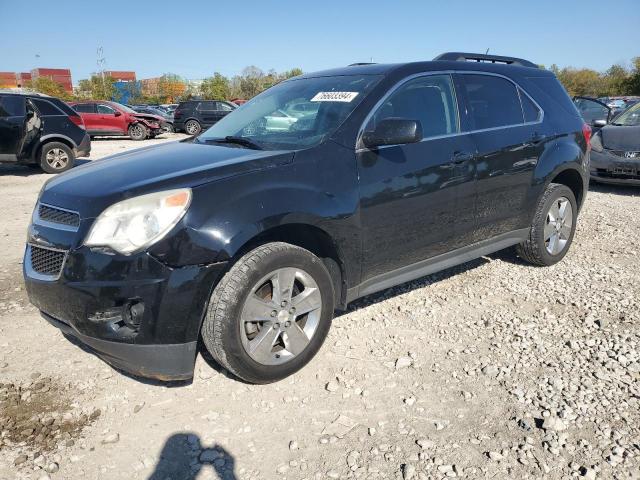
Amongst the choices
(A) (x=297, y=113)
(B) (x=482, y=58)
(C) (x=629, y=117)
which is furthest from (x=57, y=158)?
(C) (x=629, y=117)

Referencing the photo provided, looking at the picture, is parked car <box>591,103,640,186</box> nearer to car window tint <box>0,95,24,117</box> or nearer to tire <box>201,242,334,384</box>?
tire <box>201,242,334,384</box>

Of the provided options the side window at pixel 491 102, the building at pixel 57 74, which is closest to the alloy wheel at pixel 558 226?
the side window at pixel 491 102

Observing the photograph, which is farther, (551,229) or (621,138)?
(621,138)

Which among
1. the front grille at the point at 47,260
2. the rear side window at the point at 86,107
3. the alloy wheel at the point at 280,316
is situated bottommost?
the alloy wheel at the point at 280,316

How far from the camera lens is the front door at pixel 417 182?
120 inches

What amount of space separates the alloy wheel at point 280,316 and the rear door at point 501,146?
5.22 ft

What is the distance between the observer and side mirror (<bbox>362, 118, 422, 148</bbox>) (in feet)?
9.60

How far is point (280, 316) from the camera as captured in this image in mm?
2709

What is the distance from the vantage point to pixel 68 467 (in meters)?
2.16

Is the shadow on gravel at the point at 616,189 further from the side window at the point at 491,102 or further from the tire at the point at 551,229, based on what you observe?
the side window at the point at 491,102

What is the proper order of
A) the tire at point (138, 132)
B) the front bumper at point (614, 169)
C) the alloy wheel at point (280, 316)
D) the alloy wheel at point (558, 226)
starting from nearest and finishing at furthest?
1. the alloy wheel at point (280, 316)
2. the alloy wheel at point (558, 226)
3. the front bumper at point (614, 169)
4. the tire at point (138, 132)

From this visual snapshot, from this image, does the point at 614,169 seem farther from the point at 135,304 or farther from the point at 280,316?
the point at 135,304

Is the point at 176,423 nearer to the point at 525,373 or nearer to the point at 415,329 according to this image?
the point at 415,329

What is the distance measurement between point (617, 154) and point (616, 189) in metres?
0.92
